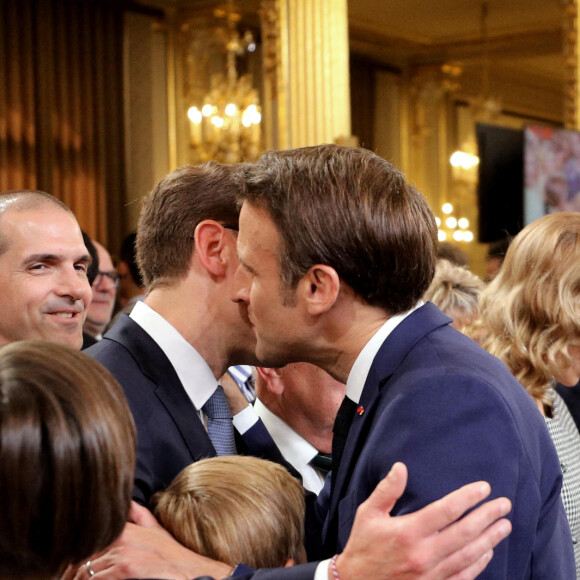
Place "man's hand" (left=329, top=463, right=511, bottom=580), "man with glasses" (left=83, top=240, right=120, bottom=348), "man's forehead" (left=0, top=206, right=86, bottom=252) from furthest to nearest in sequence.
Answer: "man with glasses" (left=83, top=240, right=120, bottom=348) < "man's forehead" (left=0, top=206, right=86, bottom=252) < "man's hand" (left=329, top=463, right=511, bottom=580)

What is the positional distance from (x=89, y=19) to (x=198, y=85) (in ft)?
4.36

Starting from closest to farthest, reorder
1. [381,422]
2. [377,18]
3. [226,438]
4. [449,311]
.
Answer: [381,422], [226,438], [449,311], [377,18]

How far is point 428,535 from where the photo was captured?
4.32 ft

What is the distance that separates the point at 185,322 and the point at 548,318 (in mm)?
1066

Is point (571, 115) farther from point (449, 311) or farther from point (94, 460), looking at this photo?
point (94, 460)

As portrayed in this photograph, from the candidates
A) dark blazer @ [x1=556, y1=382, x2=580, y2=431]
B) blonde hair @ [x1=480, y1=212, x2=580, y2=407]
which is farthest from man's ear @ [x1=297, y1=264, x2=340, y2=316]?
dark blazer @ [x1=556, y1=382, x2=580, y2=431]

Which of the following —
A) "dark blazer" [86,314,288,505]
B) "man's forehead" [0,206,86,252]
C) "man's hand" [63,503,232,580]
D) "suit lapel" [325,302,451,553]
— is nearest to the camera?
"man's hand" [63,503,232,580]

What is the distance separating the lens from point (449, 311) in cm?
380

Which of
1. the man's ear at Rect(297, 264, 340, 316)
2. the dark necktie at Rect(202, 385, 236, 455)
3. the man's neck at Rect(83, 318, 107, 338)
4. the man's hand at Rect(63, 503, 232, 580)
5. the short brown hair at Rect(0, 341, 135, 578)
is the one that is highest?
the man's ear at Rect(297, 264, 340, 316)

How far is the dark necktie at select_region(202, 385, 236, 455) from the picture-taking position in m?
2.06

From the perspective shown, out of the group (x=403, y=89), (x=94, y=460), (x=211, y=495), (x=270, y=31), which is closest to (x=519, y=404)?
(x=211, y=495)

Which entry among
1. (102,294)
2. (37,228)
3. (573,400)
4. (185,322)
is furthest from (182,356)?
(102,294)

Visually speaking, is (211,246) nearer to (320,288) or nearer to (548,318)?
(320,288)

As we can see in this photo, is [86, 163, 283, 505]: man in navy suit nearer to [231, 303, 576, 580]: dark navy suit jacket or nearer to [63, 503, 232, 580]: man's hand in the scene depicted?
[63, 503, 232, 580]: man's hand
